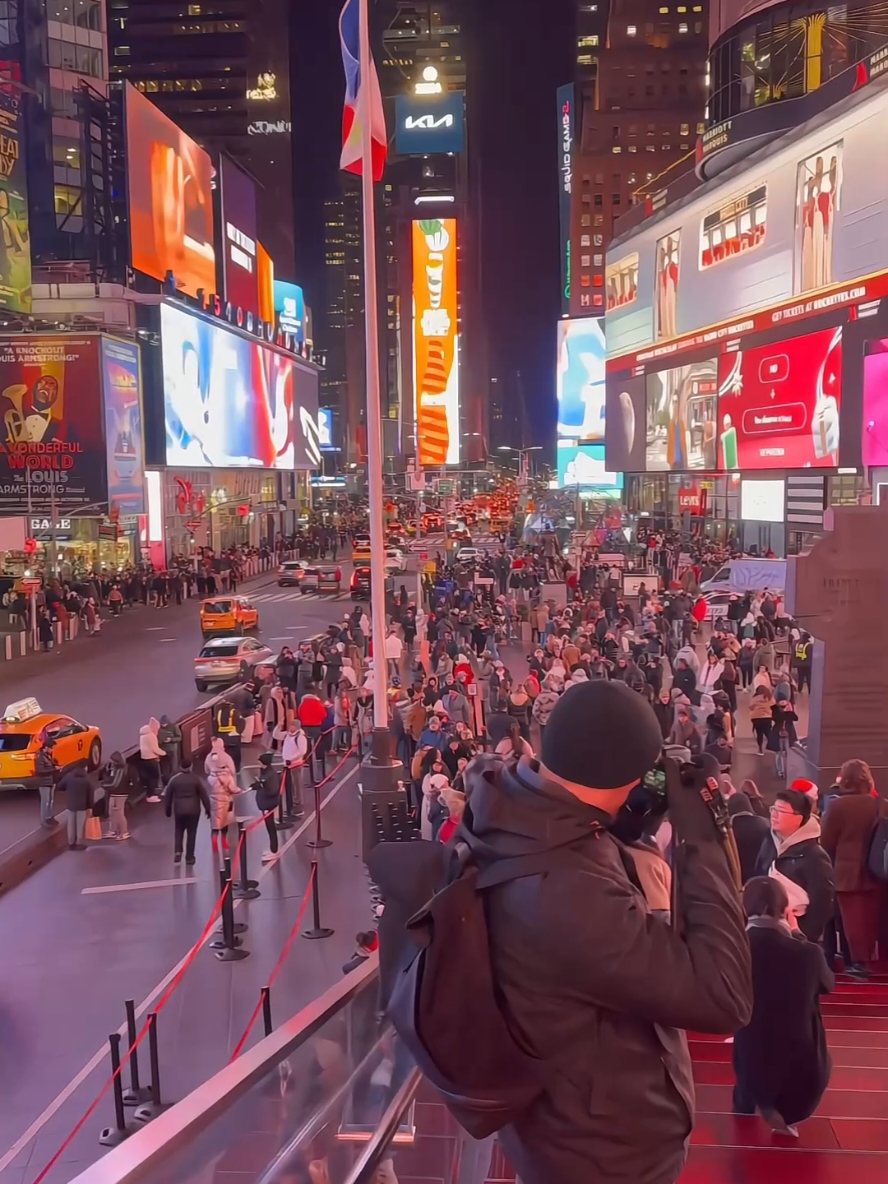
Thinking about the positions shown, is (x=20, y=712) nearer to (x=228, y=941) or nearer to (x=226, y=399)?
(x=228, y=941)

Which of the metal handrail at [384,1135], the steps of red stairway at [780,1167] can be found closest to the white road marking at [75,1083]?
the metal handrail at [384,1135]

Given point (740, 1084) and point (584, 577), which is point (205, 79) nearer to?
point (584, 577)

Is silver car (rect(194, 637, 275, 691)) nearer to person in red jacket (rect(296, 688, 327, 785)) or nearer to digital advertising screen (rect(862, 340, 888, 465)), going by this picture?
person in red jacket (rect(296, 688, 327, 785))

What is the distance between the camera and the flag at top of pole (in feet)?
39.6

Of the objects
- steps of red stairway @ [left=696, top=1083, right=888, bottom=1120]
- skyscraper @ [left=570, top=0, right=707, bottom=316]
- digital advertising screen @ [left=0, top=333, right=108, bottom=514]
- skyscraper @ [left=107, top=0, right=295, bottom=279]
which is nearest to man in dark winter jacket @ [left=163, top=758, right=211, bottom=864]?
steps of red stairway @ [left=696, top=1083, right=888, bottom=1120]

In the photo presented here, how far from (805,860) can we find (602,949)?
173 inches

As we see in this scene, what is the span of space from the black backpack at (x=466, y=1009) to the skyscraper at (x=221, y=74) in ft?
401

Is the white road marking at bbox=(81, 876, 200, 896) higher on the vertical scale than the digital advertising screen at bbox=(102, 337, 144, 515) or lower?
lower

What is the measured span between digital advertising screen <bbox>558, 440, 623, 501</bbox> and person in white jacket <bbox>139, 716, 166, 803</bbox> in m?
59.8

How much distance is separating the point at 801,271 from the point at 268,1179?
3566 cm

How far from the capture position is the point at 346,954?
1090cm

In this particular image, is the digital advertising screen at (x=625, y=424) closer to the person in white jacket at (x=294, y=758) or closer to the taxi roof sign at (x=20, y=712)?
the person in white jacket at (x=294, y=758)

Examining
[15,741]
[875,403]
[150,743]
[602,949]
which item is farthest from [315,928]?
[875,403]

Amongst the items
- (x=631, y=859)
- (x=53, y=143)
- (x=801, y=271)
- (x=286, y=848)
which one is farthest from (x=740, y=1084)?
(x=53, y=143)
